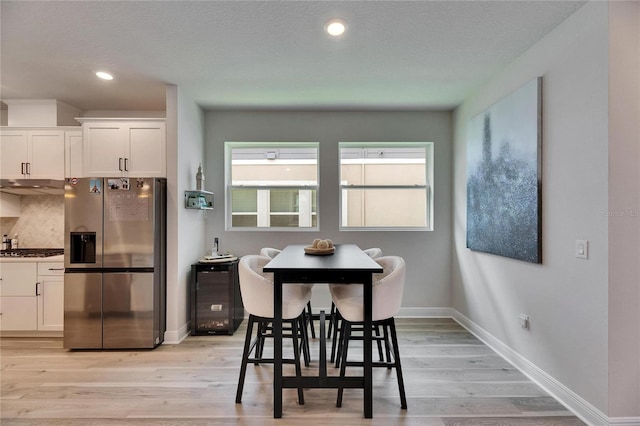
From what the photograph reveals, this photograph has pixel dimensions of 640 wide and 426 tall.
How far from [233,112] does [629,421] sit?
183 inches

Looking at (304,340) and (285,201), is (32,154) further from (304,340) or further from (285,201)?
(304,340)

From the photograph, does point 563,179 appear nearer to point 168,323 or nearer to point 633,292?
point 633,292

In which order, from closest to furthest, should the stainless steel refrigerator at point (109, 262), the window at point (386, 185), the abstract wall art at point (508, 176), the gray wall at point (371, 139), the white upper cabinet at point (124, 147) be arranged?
the abstract wall art at point (508, 176)
the stainless steel refrigerator at point (109, 262)
the white upper cabinet at point (124, 147)
the gray wall at point (371, 139)
the window at point (386, 185)

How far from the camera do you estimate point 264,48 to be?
2717 mm

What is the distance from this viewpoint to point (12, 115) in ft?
12.8

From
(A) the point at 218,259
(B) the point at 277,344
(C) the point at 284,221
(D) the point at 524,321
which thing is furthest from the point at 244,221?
(D) the point at 524,321

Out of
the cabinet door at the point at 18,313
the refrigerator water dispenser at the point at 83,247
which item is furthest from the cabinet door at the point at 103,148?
the cabinet door at the point at 18,313

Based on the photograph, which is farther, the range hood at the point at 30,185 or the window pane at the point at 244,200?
the window pane at the point at 244,200

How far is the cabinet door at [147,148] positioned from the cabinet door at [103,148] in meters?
0.10

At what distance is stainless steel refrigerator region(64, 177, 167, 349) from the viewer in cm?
322

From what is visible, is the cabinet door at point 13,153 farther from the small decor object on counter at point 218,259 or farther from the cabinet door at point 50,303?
the small decor object on counter at point 218,259

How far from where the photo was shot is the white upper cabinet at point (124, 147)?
11.6 ft

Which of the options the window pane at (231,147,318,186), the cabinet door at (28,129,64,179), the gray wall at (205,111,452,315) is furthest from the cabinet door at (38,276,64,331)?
the window pane at (231,147,318,186)

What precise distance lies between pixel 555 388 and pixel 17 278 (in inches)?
203
